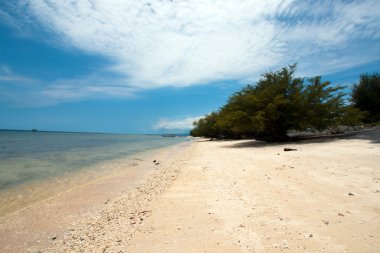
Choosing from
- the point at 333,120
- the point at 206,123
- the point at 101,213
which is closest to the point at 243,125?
the point at 333,120

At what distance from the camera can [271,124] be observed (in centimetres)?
2283

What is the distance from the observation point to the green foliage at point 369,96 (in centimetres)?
3225

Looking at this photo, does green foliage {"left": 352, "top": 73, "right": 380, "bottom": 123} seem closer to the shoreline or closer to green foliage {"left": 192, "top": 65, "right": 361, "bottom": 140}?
green foliage {"left": 192, "top": 65, "right": 361, "bottom": 140}

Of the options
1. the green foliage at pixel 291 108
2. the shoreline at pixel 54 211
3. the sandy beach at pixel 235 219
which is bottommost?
the shoreline at pixel 54 211

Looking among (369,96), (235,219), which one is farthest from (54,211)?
(369,96)

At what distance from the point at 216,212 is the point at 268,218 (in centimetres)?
100

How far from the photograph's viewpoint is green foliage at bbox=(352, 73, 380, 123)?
106ft

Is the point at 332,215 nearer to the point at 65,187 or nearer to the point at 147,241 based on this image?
the point at 147,241

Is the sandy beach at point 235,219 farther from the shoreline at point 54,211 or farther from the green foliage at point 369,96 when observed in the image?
the green foliage at point 369,96

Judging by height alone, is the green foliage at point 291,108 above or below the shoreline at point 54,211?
above

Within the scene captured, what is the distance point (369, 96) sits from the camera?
32219mm

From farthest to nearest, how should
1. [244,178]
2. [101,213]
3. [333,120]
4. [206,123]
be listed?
[206,123], [333,120], [244,178], [101,213]

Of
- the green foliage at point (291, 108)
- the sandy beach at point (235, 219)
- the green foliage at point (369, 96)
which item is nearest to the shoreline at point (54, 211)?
the sandy beach at point (235, 219)

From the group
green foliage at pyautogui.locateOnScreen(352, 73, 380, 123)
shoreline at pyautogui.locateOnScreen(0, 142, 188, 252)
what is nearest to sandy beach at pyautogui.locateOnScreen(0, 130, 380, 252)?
shoreline at pyautogui.locateOnScreen(0, 142, 188, 252)
